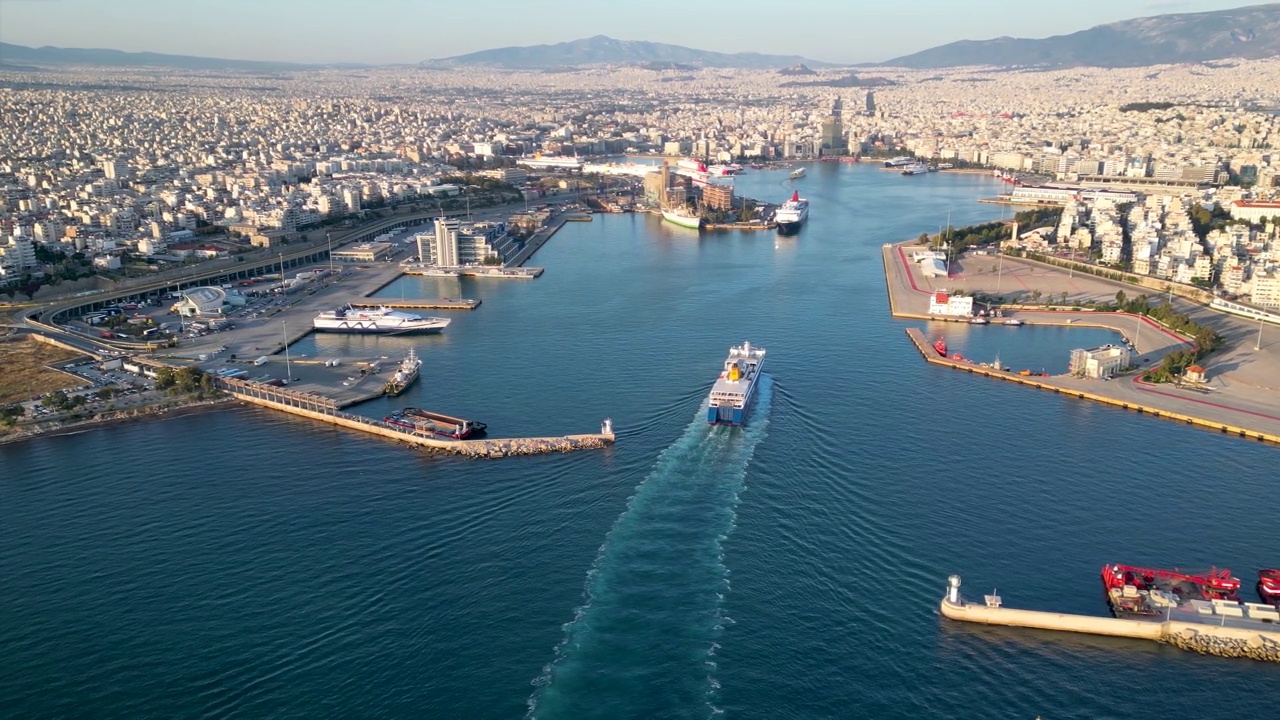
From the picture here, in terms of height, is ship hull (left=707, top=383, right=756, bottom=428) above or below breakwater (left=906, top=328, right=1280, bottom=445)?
above

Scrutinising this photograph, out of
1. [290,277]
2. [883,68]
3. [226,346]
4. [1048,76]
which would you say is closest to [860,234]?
[290,277]

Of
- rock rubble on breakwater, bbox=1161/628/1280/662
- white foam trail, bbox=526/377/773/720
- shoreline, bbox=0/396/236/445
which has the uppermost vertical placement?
shoreline, bbox=0/396/236/445

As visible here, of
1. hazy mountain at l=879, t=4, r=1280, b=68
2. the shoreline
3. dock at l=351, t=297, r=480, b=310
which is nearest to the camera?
the shoreline

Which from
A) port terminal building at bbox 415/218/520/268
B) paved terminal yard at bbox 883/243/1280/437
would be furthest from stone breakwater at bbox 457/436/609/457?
port terminal building at bbox 415/218/520/268

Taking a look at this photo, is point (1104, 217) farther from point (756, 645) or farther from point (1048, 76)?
point (1048, 76)

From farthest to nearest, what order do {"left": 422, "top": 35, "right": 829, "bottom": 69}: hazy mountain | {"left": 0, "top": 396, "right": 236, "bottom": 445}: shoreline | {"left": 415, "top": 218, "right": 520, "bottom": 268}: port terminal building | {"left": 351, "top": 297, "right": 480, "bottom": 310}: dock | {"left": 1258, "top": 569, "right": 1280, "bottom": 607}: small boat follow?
{"left": 422, "top": 35, "right": 829, "bottom": 69}: hazy mountain < {"left": 415, "top": 218, "right": 520, "bottom": 268}: port terminal building < {"left": 351, "top": 297, "right": 480, "bottom": 310}: dock < {"left": 0, "top": 396, "right": 236, "bottom": 445}: shoreline < {"left": 1258, "top": 569, "right": 1280, "bottom": 607}: small boat

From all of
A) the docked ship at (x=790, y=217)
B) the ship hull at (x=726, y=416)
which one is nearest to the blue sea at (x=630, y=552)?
the ship hull at (x=726, y=416)

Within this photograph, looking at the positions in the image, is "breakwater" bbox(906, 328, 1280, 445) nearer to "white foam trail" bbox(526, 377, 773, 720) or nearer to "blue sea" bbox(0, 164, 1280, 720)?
"blue sea" bbox(0, 164, 1280, 720)
